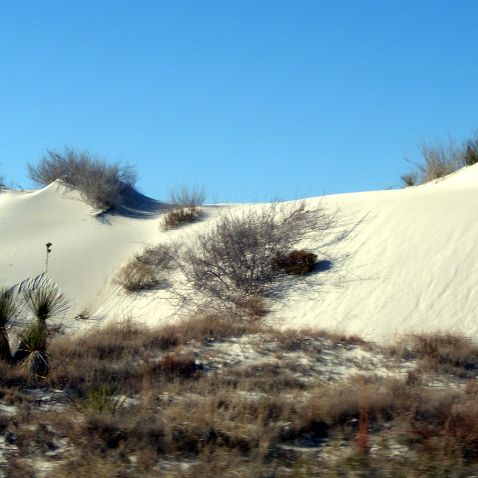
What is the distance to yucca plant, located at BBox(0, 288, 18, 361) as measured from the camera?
13.5m

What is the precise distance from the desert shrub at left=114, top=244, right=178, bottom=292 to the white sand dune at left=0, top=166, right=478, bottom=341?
556mm

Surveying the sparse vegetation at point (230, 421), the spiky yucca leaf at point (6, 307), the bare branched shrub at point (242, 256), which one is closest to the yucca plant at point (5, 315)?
the spiky yucca leaf at point (6, 307)

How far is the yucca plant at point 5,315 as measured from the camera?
13525 mm

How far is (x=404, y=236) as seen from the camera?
2512 centimetres

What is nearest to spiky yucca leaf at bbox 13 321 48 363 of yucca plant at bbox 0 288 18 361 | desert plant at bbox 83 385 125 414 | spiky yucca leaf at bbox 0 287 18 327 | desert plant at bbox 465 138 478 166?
yucca plant at bbox 0 288 18 361

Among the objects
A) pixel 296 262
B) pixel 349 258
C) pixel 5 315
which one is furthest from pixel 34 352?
pixel 349 258

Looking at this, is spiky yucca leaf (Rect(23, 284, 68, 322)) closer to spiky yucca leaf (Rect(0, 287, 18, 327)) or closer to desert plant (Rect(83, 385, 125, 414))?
spiky yucca leaf (Rect(0, 287, 18, 327))

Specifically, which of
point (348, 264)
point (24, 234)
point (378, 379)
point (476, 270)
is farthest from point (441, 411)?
point (24, 234)

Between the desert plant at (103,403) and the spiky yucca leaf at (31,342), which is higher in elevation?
the spiky yucca leaf at (31,342)

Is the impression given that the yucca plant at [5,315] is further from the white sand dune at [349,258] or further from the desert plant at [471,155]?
the desert plant at [471,155]

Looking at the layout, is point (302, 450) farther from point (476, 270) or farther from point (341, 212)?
point (341, 212)

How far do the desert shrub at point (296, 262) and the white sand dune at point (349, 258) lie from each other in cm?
40

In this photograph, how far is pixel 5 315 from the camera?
45.7 ft

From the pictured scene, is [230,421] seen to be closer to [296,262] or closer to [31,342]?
[31,342]
